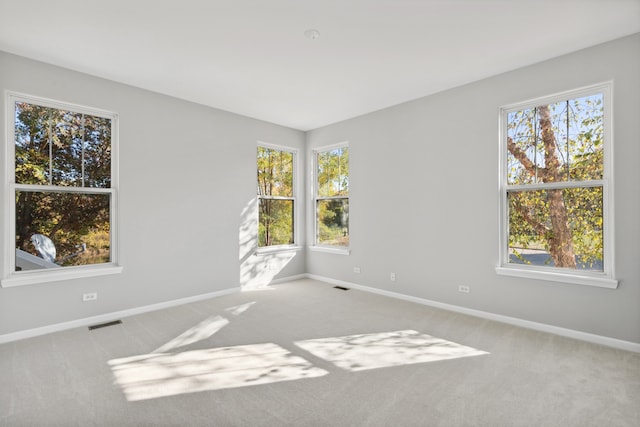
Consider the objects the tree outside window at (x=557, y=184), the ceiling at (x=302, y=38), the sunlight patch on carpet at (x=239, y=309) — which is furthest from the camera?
the sunlight patch on carpet at (x=239, y=309)

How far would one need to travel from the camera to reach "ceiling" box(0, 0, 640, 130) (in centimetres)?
238

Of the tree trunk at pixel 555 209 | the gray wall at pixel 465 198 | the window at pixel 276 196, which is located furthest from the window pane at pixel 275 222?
the tree trunk at pixel 555 209

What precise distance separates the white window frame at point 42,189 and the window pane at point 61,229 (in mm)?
58

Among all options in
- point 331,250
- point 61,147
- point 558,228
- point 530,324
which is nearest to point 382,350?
point 530,324

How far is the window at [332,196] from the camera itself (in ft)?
17.2

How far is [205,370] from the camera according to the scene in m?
2.42

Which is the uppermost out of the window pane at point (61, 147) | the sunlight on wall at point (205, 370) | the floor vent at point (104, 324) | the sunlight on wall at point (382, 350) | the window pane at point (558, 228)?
the window pane at point (61, 147)

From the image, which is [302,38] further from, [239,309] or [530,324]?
[530,324]

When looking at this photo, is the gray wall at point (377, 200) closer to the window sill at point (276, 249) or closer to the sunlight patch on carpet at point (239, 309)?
the window sill at point (276, 249)

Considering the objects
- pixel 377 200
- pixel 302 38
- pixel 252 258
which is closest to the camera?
pixel 302 38

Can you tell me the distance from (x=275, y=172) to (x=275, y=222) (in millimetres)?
897

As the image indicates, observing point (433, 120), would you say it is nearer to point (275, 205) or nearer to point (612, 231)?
point (612, 231)

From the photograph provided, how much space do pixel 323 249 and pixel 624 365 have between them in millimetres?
3922

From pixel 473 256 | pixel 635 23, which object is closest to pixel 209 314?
pixel 473 256
